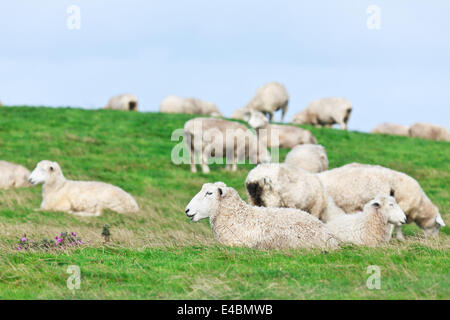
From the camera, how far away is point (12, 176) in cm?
2208

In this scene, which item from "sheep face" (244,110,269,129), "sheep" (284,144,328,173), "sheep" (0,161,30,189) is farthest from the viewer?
"sheep face" (244,110,269,129)

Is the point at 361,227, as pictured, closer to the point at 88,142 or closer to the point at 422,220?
the point at 422,220

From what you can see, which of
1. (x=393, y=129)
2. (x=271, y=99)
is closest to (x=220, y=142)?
(x=271, y=99)

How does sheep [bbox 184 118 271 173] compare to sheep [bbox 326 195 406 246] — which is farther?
sheep [bbox 184 118 271 173]

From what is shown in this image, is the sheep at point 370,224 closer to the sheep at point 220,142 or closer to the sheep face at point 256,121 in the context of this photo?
the sheep at point 220,142

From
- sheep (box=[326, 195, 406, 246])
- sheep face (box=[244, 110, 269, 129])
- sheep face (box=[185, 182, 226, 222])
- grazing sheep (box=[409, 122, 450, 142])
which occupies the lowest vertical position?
grazing sheep (box=[409, 122, 450, 142])

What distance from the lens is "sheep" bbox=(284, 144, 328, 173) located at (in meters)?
19.9

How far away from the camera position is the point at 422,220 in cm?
1666

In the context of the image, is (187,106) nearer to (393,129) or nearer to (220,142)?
(393,129)

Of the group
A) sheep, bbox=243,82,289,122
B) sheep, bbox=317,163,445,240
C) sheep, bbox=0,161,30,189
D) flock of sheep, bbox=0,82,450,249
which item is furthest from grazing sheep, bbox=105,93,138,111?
sheep, bbox=317,163,445,240

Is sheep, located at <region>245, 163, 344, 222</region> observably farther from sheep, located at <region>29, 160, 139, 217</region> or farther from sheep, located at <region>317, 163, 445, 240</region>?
sheep, located at <region>29, 160, 139, 217</region>

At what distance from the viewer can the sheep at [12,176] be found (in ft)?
71.9

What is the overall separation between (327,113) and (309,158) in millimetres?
24333

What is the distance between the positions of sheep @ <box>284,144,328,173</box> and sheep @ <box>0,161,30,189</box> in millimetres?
8625
